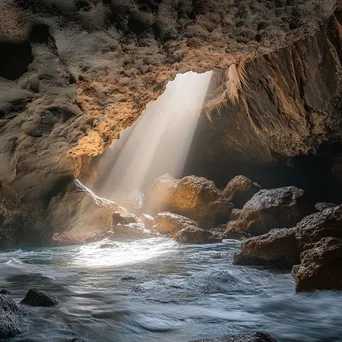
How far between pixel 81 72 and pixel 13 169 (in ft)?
12.7

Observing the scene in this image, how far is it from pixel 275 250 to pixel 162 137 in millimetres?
16053

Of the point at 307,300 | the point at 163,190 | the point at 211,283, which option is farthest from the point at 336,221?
the point at 163,190

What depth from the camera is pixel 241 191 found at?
544 inches

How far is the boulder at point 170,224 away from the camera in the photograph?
38.0 feet

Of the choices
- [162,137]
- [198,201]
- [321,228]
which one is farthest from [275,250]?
[162,137]

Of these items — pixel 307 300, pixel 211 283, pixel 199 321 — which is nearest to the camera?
pixel 199 321

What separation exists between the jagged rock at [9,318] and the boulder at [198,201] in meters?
10.4

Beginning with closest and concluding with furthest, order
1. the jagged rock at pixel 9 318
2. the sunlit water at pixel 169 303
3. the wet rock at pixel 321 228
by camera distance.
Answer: the jagged rock at pixel 9 318 < the sunlit water at pixel 169 303 < the wet rock at pixel 321 228

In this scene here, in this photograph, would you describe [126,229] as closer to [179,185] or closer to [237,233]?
[179,185]

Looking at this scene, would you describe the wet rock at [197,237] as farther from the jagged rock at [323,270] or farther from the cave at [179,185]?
the jagged rock at [323,270]

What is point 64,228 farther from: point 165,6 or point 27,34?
point 165,6

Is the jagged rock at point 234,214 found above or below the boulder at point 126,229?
above

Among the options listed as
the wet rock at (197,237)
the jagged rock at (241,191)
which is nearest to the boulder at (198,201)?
the jagged rock at (241,191)

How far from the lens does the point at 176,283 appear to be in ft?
15.5
